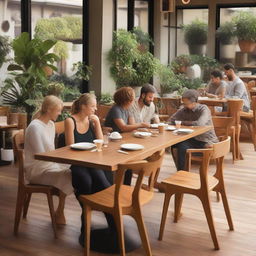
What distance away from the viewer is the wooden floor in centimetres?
414

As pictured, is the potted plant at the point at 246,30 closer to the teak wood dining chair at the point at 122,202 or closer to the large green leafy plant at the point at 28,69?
the large green leafy plant at the point at 28,69

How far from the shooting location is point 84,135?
4.82 m

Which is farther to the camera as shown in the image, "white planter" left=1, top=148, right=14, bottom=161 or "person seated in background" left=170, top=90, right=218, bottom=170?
"white planter" left=1, top=148, right=14, bottom=161

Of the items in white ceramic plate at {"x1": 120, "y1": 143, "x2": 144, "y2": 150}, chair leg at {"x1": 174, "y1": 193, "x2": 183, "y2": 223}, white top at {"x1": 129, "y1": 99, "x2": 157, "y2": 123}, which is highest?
white top at {"x1": 129, "y1": 99, "x2": 157, "y2": 123}

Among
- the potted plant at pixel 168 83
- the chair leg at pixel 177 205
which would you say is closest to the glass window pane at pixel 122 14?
the potted plant at pixel 168 83

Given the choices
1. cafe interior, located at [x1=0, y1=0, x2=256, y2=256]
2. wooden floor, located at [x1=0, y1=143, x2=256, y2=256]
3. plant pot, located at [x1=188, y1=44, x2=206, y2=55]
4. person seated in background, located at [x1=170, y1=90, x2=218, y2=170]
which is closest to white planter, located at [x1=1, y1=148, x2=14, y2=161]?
cafe interior, located at [x1=0, y1=0, x2=256, y2=256]

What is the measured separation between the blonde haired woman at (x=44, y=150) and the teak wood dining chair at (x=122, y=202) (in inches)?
17.8

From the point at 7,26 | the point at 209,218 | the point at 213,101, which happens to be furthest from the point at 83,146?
the point at 213,101

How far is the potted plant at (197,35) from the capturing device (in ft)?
38.6

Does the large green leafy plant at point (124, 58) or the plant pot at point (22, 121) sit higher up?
the large green leafy plant at point (124, 58)

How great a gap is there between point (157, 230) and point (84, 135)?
3.56ft

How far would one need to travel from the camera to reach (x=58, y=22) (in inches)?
341

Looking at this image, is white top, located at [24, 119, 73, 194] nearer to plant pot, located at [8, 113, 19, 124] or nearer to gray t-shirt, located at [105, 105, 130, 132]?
gray t-shirt, located at [105, 105, 130, 132]

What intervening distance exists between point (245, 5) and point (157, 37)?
2.01m
